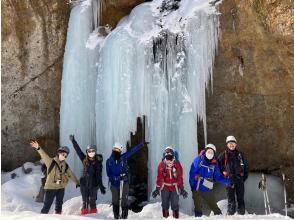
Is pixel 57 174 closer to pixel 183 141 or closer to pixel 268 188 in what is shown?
pixel 183 141

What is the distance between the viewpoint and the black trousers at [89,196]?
894cm

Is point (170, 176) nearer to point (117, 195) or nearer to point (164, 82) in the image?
point (117, 195)

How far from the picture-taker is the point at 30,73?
11898mm

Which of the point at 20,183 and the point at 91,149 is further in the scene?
the point at 20,183

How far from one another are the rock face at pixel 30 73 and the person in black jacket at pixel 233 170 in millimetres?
5172

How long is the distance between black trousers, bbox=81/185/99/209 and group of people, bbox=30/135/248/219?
9.4 inches

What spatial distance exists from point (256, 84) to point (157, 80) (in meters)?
2.14

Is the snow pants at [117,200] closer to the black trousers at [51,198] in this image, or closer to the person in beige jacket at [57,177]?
the person in beige jacket at [57,177]

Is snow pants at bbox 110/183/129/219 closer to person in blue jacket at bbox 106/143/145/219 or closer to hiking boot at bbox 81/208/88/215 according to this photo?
person in blue jacket at bbox 106/143/145/219

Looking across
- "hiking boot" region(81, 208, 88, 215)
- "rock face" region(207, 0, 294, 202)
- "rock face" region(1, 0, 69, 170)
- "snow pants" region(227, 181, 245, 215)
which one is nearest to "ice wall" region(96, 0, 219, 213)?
"rock face" region(207, 0, 294, 202)

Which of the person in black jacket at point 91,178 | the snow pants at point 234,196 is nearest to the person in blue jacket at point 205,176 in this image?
the snow pants at point 234,196

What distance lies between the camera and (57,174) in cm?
827

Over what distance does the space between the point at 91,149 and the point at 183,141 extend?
7.65ft

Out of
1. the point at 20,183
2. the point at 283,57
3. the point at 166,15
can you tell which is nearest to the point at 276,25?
the point at 283,57
